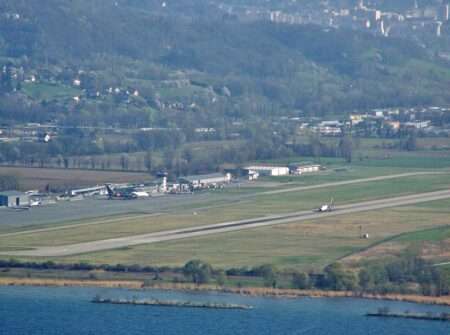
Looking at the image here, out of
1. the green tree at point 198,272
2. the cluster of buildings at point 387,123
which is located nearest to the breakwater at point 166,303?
the green tree at point 198,272

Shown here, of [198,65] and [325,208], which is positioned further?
[198,65]

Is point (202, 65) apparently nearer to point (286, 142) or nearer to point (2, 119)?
point (2, 119)

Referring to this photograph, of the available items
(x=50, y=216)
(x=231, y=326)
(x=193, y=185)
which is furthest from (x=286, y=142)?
(x=231, y=326)

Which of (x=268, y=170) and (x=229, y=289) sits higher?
(x=268, y=170)

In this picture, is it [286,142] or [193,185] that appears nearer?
[193,185]

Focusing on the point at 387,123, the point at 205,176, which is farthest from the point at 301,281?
the point at 387,123

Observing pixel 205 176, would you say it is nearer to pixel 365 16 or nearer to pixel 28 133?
pixel 28 133
